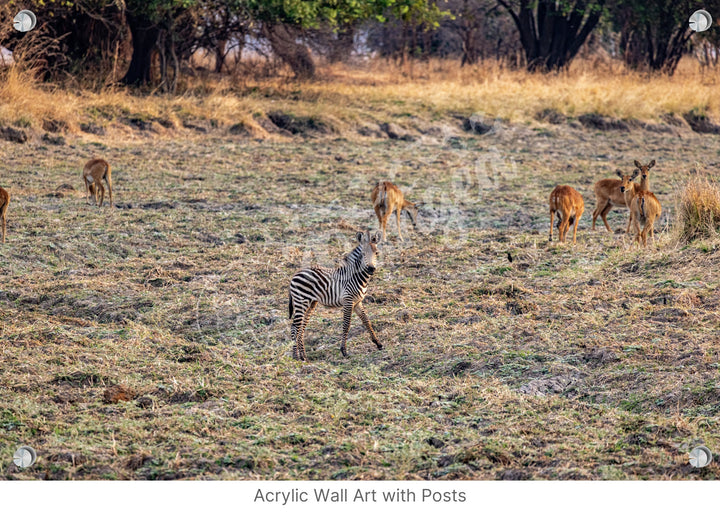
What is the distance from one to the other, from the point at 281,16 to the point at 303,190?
7.33m

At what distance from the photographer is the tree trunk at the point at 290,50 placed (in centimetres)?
2202

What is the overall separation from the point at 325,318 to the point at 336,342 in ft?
2.25

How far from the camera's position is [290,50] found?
22906 mm

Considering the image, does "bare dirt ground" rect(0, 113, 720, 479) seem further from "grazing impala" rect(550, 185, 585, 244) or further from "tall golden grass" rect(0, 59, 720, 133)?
"tall golden grass" rect(0, 59, 720, 133)

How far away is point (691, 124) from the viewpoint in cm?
2186

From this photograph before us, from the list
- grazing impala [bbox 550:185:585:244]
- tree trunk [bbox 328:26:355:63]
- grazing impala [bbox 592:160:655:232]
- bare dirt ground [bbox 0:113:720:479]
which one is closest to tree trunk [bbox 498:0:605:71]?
tree trunk [bbox 328:26:355:63]

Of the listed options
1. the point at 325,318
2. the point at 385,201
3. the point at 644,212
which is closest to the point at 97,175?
the point at 385,201

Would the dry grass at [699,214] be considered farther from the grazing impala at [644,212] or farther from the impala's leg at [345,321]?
the impala's leg at [345,321]

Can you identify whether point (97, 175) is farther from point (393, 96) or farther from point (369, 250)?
point (393, 96)

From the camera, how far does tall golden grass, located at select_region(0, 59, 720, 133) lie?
17.4 meters

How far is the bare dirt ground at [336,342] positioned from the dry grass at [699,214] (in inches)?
19.5

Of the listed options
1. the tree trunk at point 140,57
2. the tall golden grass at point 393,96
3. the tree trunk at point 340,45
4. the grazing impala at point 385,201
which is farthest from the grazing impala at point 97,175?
the tree trunk at point 340,45

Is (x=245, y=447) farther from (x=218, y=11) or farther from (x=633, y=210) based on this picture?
(x=218, y=11)

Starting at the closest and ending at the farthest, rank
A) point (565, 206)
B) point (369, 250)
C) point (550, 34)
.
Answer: point (369, 250), point (565, 206), point (550, 34)
